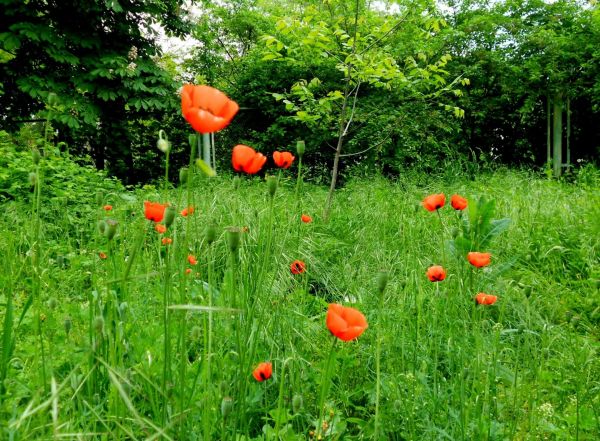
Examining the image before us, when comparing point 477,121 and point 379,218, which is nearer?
point 379,218

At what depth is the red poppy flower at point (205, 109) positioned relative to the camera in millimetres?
717

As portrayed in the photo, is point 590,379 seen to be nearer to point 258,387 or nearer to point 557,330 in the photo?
point 557,330

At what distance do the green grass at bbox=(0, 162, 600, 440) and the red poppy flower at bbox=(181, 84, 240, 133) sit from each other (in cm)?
12

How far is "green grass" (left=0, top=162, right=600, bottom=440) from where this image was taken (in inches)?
38.5

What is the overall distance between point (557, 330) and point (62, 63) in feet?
22.4

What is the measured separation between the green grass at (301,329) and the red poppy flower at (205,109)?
4.6 inches

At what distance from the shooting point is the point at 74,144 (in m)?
8.09

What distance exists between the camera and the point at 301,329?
184cm

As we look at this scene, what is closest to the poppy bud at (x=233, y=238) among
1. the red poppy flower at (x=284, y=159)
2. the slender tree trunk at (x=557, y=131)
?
the red poppy flower at (x=284, y=159)

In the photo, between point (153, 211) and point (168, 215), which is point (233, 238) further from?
point (153, 211)

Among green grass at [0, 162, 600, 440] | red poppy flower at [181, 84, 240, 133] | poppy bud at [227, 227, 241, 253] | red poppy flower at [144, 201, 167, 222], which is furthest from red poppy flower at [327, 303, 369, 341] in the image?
red poppy flower at [144, 201, 167, 222]

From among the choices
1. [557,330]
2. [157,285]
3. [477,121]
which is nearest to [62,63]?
[157,285]

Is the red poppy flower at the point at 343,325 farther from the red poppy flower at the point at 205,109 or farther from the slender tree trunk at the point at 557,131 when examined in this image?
the slender tree trunk at the point at 557,131

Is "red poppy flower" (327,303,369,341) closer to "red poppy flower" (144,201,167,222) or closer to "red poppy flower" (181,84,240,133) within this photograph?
"red poppy flower" (181,84,240,133)
